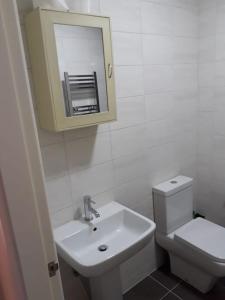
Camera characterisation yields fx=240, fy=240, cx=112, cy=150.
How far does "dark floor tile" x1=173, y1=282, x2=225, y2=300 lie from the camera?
5.97 ft

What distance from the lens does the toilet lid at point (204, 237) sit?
1.60m

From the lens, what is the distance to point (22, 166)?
596mm

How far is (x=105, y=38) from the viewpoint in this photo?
130cm

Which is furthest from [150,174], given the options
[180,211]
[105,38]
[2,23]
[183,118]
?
[2,23]

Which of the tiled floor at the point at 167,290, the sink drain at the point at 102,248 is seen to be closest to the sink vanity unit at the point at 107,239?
the sink drain at the point at 102,248

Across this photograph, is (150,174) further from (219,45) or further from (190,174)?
(219,45)

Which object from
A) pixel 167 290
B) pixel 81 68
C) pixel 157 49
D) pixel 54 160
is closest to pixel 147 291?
pixel 167 290

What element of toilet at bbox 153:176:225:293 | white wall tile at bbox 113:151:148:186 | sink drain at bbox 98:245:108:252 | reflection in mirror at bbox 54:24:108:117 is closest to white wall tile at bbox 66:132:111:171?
white wall tile at bbox 113:151:148:186

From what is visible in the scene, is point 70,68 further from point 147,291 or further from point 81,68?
point 147,291

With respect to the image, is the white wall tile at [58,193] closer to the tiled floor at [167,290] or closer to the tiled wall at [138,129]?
the tiled wall at [138,129]

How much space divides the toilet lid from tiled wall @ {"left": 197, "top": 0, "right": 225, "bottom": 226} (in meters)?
0.40

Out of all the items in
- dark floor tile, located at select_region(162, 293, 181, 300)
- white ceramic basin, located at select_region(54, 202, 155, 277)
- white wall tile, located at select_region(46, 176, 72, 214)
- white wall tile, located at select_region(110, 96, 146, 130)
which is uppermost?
white wall tile, located at select_region(110, 96, 146, 130)

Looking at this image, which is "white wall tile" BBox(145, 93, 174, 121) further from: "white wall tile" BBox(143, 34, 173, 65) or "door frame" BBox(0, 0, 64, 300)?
"door frame" BBox(0, 0, 64, 300)

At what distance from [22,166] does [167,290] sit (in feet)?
6.01
